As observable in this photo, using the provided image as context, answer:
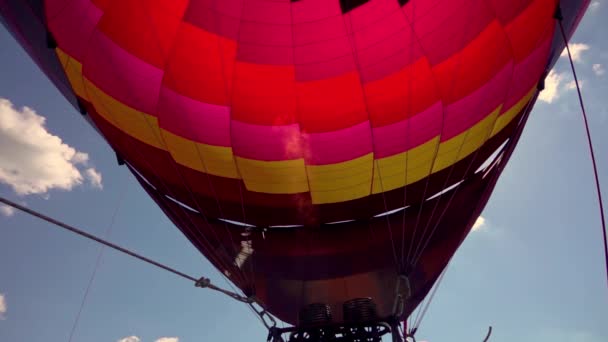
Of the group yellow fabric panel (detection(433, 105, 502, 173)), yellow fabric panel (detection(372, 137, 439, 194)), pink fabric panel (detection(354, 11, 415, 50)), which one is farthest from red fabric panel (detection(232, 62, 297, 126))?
yellow fabric panel (detection(433, 105, 502, 173))

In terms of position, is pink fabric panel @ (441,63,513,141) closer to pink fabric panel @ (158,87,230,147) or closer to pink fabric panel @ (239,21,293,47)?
pink fabric panel @ (239,21,293,47)

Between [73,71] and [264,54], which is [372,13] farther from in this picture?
[73,71]

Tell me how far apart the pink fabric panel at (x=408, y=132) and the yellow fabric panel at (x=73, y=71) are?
3.84 meters

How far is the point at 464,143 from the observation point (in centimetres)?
642

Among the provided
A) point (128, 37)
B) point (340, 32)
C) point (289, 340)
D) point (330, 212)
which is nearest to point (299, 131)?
point (340, 32)

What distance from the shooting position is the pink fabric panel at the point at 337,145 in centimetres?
588

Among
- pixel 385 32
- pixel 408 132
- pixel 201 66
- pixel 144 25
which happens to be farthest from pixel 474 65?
pixel 144 25

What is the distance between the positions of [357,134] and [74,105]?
13.1 feet

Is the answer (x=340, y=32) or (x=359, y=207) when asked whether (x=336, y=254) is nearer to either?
(x=359, y=207)

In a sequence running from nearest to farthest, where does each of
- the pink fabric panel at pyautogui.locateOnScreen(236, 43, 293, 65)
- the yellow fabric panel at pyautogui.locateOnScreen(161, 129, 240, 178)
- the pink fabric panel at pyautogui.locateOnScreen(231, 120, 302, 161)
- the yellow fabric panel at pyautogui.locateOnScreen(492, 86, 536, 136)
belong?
the pink fabric panel at pyautogui.locateOnScreen(236, 43, 293, 65)
the pink fabric panel at pyautogui.locateOnScreen(231, 120, 302, 161)
the yellow fabric panel at pyautogui.locateOnScreen(161, 129, 240, 178)
the yellow fabric panel at pyautogui.locateOnScreen(492, 86, 536, 136)

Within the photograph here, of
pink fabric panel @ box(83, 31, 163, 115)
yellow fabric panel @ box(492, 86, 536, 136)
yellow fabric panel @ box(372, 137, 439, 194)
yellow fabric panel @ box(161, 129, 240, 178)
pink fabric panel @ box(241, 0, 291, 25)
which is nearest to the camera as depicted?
pink fabric panel @ box(241, 0, 291, 25)

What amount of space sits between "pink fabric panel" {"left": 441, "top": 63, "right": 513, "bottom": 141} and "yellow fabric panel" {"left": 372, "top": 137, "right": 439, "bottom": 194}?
11.2 inches

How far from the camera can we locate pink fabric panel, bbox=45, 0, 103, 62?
5.32 m

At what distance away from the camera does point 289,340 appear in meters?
5.99
